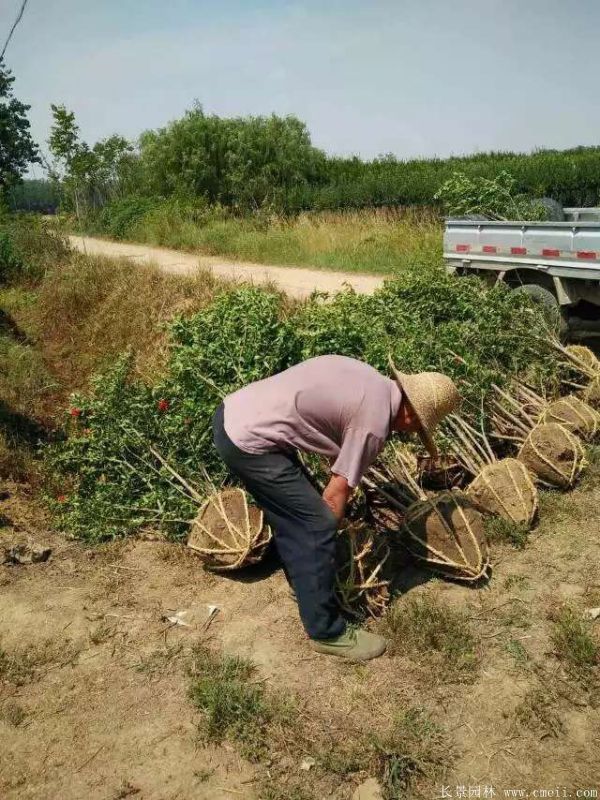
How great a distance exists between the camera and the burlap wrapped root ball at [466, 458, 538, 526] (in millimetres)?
4566

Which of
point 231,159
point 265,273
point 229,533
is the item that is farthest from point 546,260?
point 231,159

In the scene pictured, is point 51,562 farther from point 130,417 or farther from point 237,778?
point 237,778

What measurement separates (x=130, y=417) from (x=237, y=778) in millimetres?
2846

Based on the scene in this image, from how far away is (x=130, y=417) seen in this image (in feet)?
16.7

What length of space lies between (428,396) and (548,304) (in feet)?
14.1

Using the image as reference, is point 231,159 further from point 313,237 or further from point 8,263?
point 8,263

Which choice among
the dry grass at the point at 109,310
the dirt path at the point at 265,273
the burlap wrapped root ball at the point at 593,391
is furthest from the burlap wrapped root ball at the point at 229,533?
the dirt path at the point at 265,273

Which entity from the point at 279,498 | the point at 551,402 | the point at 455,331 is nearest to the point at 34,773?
the point at 279,498

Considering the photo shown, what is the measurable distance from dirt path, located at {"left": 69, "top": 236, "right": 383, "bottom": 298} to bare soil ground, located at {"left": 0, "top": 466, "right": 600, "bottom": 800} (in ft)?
18.6

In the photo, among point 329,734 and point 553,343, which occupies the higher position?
point 553,343

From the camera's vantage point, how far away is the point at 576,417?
5559mm

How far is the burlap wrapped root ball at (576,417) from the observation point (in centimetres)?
554

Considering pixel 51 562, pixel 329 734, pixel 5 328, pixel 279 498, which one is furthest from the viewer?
pixel 5 328

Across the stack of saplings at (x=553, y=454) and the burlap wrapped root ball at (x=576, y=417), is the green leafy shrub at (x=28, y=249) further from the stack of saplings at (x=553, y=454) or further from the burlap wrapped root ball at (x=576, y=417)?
the stack of saplings at (x=553, y=454)
